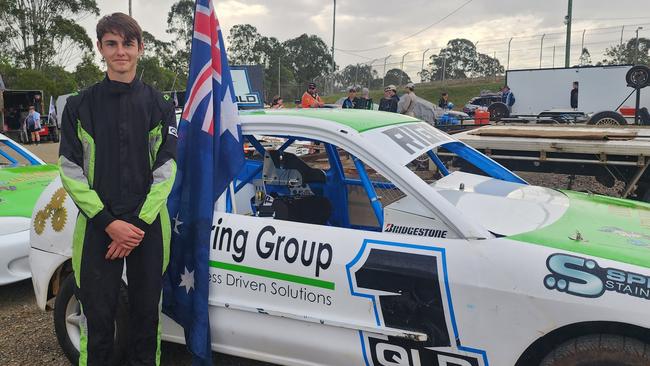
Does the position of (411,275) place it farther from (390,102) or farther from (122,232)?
(390,102)

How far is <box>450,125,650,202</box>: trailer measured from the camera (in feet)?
17.7

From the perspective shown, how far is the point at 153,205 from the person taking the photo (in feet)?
7.02

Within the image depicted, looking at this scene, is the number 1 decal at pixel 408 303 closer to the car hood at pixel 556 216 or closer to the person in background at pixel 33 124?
the car hood at pixel 556 216

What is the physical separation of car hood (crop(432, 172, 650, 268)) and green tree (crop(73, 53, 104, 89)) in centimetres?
3507

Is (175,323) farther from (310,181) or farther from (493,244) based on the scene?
(493,244)

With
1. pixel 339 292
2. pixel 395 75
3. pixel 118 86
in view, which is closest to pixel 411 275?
pixel 339 292

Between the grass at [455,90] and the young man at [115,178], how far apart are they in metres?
37.3

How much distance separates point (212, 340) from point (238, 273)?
422mm

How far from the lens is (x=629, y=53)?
4806 cm

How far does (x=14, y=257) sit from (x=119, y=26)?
2.70 meters

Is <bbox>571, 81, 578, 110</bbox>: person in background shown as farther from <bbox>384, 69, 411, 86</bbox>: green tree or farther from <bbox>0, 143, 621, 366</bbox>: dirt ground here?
<bbox>384, 69, 411, 86</bbox>: green tree

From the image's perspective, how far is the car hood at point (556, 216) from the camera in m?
2.03

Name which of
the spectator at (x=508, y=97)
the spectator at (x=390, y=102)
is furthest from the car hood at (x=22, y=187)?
the spectator at (x=508, y=97)

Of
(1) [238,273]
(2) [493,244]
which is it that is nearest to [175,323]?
(1) [238,273]
